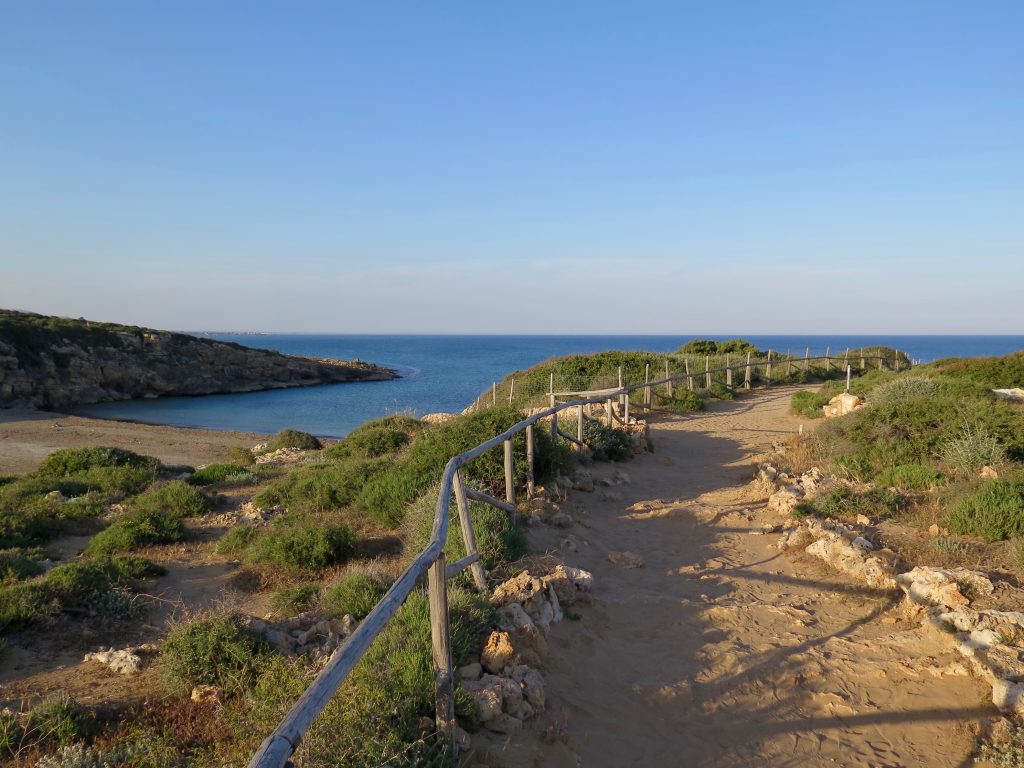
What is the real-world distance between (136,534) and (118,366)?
141 ft

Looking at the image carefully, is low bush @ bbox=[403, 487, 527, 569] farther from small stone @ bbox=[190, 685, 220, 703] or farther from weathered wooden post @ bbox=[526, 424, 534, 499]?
small stone @ bbox=[190, 685, 220, 703]

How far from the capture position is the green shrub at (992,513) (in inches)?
289

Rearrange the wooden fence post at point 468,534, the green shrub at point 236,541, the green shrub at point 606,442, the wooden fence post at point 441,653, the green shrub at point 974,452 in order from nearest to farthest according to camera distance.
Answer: the wooden fence post at point 441,653
the wooden fence post at point 468,534
the green shrub at point 236,541
the green shrub at point 974,452
the green shrub at point 606,442

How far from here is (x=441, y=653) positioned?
3645mm

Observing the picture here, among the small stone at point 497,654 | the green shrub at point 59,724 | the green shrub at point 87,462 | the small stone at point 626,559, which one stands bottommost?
the green shrub at point 87,462

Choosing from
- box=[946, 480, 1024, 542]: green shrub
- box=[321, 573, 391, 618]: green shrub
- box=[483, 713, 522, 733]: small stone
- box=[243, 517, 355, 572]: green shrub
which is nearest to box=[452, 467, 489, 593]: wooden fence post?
box=[321, 573, 391, 618]: green shrub

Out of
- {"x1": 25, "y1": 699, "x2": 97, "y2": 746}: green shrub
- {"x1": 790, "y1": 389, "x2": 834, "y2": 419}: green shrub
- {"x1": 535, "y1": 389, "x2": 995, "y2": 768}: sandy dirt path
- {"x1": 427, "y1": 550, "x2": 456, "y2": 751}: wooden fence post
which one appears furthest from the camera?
{"x1": 790, "y1": 389, "x2": 834, "y2": 419}: green shrub

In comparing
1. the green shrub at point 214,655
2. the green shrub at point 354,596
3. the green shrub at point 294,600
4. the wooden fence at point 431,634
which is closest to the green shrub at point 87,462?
the green shrub at point 294,600

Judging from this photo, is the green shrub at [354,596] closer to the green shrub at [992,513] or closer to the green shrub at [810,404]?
the green shrub at [992,513]

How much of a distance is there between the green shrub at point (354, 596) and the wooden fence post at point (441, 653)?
2.31 m

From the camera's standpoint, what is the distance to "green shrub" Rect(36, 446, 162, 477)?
16.8 m

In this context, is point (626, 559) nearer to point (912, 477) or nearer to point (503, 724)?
point (503, 724)

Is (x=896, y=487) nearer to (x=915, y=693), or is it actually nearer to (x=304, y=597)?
(x=915, y=693)

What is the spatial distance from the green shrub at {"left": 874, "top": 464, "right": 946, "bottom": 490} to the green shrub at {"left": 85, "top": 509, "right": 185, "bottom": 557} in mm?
11393
